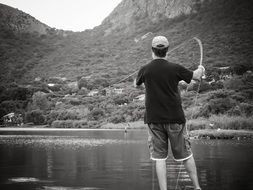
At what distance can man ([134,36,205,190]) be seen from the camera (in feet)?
20.2

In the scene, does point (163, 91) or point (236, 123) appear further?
point (236, 123)

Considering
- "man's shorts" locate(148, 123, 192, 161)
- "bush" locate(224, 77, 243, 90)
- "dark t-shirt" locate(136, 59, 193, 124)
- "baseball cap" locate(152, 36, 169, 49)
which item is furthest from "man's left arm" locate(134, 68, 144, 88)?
"bush" locate(224, 77, 243, 90)

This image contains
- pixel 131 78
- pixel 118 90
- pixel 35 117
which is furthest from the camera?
pixel 131 78

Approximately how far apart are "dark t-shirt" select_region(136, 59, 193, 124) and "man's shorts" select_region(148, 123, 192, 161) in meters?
0.10

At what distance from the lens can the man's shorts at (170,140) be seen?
6152 millimetres

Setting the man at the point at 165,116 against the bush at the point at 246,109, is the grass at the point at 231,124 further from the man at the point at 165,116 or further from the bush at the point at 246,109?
the man at the point at 165,116

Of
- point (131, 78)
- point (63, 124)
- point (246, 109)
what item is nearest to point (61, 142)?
point (246, 109)

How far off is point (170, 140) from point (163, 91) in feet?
2.25

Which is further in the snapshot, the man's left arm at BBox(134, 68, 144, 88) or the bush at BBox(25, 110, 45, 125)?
the bush at BBox(25, 110, 45, 125)

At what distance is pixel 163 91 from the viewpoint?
623 cm

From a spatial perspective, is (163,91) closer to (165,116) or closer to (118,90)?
(165,116)

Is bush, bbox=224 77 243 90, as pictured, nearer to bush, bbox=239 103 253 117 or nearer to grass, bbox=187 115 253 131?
bush, bbox=239 103 253 117

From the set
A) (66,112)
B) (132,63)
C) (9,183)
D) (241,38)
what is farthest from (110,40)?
(9,183)

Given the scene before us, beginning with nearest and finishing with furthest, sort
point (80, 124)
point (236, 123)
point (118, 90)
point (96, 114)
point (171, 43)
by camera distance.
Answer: point (236, 123), point (80, 124), point (96, 114), point (118, 90), point (171, 43)
